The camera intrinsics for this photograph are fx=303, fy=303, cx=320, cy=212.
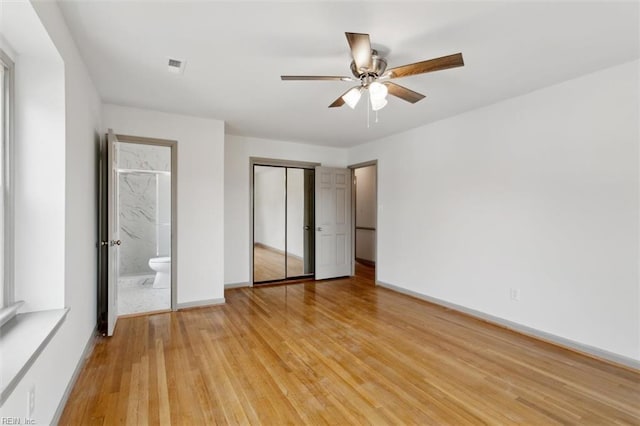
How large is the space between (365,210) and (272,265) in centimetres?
313

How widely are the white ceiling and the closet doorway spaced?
86.6 inches

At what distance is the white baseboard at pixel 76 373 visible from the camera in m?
1.88

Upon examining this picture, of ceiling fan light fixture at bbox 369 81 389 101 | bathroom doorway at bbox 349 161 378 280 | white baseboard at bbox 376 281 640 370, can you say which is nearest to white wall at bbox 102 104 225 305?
ceiling fan light fixture at bbox 369 81 389 101

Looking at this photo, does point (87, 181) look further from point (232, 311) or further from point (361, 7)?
point (361, 7)

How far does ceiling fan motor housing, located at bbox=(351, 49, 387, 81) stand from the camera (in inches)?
90.2

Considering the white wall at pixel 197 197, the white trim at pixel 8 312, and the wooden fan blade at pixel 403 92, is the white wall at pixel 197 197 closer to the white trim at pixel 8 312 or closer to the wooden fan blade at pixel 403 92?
the white trim at pixel 8 312

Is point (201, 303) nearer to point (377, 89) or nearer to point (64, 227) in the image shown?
point (64, 227)

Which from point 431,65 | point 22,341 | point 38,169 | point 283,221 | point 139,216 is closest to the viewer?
point 22,341

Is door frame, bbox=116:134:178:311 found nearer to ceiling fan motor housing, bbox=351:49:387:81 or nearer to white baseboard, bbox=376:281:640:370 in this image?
ceiling fan motor housing, bbox=351:49:387:81

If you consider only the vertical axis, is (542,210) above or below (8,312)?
above

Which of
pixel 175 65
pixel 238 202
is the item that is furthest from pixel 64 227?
pixel 238 202

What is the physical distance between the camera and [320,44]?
2.30 meters

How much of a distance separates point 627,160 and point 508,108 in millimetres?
1231

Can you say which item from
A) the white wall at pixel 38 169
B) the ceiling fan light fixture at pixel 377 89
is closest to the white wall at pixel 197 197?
the white wall at pixel 38 169
